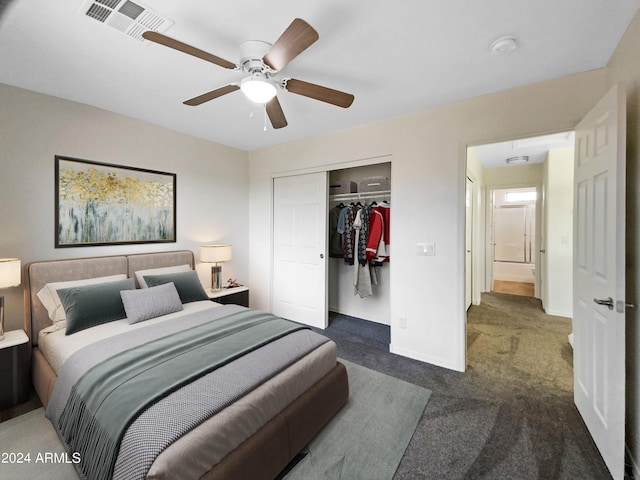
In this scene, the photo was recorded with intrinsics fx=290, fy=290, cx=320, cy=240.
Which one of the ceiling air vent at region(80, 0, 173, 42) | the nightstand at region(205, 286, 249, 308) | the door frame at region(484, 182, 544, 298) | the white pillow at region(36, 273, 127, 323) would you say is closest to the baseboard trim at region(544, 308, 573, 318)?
the door frame at region(484, 182, 544, 298)

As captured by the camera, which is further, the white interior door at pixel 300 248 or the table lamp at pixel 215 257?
the white interior door at pixel 300 248

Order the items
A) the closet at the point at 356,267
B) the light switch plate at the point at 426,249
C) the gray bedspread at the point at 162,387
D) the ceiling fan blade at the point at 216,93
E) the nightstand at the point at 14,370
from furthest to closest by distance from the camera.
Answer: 1. the closet at the point at 356,267
2. the light switch plate at the point at 426,249
3. the nightstand at the point at 14,370
4. the ceiling fan blade at the point at 216,93
5. the gray bedspread at the point at 162,387

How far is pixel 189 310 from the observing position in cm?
272

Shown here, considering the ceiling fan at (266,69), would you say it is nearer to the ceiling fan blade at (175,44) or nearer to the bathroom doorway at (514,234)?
the ceiling fan blade at (175,44)

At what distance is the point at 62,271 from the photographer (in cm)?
254

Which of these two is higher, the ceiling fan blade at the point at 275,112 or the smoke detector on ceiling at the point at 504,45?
the smoke detector on ceiling at the point at 504,45

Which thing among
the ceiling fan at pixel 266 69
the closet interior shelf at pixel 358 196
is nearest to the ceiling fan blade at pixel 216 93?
the ceiling fan at pixel 266 69

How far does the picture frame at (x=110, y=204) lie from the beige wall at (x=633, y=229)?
3965 millimetres

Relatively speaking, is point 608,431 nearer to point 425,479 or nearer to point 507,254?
point 425,479

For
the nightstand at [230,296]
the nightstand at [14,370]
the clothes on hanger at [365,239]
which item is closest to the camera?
the nightstand at [14,370]

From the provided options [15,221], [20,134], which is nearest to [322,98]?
[20,134]

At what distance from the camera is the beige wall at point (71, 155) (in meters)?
2.39

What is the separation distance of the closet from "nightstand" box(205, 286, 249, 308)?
3.97ft

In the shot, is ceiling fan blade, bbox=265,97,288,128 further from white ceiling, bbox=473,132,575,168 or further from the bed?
white ceiling, bbox=473,132,575,168
